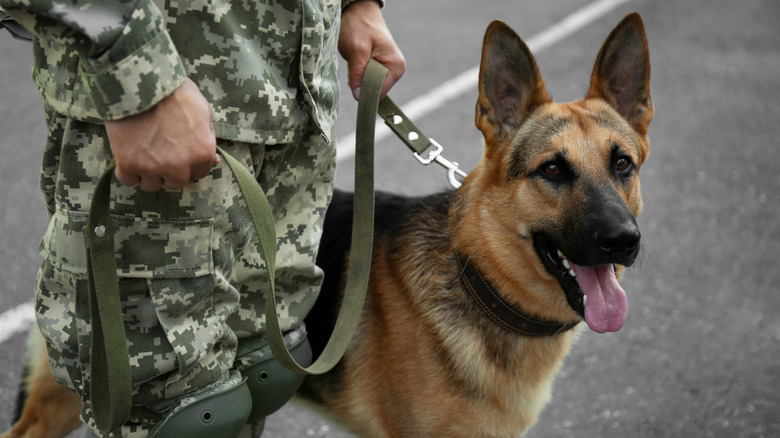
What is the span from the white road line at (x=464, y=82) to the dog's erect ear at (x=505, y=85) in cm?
169

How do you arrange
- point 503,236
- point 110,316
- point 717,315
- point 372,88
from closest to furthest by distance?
point 110,316
point 372,88
point 503,236
point 717,315

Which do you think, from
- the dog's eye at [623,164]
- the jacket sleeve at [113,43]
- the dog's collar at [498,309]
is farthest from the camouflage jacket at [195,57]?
the dog's eye at [623,164]

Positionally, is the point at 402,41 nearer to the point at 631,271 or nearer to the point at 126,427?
the point at 631,271

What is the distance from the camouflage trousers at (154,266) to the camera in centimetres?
163

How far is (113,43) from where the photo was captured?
1.40 m

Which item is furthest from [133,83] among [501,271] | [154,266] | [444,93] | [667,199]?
[444,93]

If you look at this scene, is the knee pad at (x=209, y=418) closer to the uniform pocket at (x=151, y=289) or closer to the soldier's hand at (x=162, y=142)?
the uniform pocket at (x=151, y=289)

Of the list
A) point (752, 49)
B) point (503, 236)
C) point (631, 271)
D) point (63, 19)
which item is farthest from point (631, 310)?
point (752, 49)

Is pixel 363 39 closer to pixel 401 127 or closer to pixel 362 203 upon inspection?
pixel 401 127

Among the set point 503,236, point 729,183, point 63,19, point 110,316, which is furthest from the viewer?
point 729,183

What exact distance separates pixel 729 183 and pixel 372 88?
3.83m

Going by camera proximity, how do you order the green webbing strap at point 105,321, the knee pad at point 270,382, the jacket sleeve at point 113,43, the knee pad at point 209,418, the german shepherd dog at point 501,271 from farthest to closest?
the german shepherd dog at point 501,271, the knee pad at point 270,382, the knee pad at point 209,418, the green webbing strap at point 105,321, the jacket sleeve at point 113,43

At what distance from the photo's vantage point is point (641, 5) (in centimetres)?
806

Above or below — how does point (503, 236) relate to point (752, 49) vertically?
above
